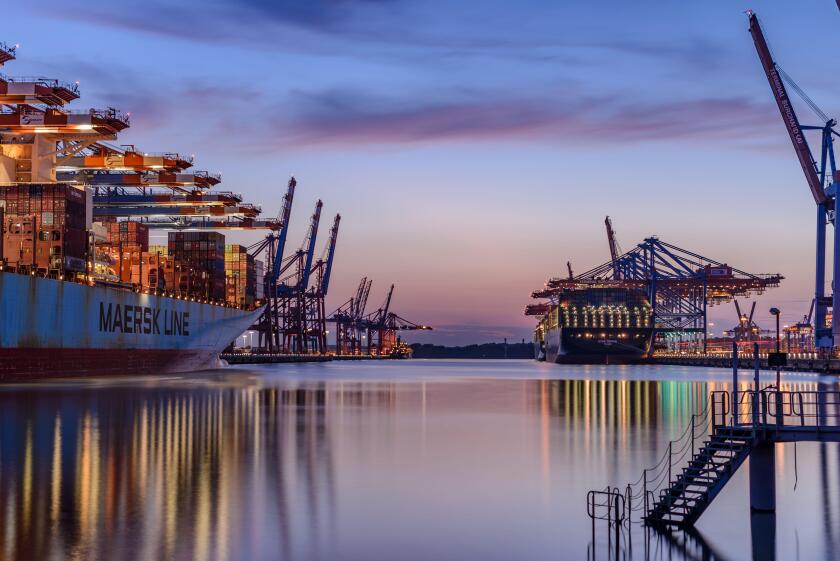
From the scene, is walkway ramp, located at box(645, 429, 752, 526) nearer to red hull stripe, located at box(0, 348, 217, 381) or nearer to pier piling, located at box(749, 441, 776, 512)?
pier piling, located at box(749, 441, 776, 512)

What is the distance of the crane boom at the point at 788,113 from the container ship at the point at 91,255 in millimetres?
63614

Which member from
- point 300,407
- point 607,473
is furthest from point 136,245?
point 607,473

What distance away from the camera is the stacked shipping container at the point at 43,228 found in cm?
6994

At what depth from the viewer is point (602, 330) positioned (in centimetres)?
18388

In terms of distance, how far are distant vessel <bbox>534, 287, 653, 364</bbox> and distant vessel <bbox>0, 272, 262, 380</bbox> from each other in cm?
9786

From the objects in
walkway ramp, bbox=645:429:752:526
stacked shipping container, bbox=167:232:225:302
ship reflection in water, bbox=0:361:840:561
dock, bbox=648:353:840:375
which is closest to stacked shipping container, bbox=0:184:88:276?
ship reflection in water, bbox=0:361:840:561

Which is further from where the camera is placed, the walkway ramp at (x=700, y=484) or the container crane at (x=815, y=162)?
the container crane at (x=815, y=162)

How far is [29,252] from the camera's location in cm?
6994

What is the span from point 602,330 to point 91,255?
405ft

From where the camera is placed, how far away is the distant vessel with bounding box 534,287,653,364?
182500 millimetres

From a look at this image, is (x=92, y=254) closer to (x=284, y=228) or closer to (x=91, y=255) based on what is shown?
(x=91, y=255)

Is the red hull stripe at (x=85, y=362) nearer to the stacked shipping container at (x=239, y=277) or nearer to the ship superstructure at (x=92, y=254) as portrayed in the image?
the ship superstructure at (x=92, y=254)

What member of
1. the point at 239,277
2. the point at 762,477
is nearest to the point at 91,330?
the point at 239,277

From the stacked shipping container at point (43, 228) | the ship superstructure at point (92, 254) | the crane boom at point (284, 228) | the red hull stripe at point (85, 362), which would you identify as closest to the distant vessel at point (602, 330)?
the crane boom at point (284, 228)
